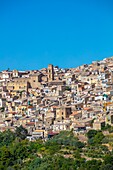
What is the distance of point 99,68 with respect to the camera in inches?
1558

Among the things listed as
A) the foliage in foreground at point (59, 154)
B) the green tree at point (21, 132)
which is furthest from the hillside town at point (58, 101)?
the foliage in foreground at point (59, 154)

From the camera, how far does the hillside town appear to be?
2706 centimetres

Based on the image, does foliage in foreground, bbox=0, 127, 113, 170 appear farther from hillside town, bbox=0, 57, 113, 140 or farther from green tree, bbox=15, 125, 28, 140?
hillside town, bbox=0, 57, 113, 140

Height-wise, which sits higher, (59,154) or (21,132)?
(21,132)

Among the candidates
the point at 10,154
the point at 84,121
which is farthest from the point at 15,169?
the point at 84,121

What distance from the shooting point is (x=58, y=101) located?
31672mm

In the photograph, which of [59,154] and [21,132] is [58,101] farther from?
[59,154]

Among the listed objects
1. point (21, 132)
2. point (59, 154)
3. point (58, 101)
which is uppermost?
Result: point (58, 101)

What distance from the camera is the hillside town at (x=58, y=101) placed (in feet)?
88.8

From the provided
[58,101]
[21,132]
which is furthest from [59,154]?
[58,101]

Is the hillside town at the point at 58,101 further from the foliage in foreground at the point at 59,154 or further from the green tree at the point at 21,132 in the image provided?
the foliage in foreground at the point at 59,154

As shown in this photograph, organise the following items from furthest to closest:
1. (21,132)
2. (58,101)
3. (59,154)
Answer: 1. (58,101)
2. (21,132)
3. (59,154)

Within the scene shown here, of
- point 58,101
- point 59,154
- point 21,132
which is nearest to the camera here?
point 59,154

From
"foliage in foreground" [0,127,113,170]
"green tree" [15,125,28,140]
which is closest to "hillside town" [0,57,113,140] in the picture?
"green tree" [15,125,28,140]
